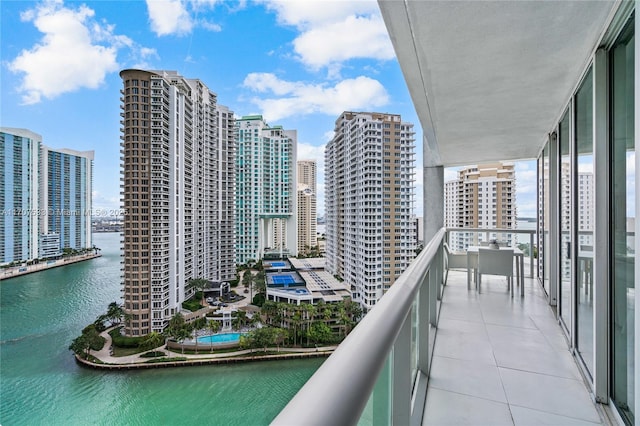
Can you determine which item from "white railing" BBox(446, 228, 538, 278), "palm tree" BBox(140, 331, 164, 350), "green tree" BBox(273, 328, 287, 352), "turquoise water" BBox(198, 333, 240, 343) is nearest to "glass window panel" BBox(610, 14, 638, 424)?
"white railing" BBox(446, 228, 538, 278)

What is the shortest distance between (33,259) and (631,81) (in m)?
31.8

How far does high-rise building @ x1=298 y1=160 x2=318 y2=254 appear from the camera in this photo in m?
37.1

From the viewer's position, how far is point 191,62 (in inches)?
1709

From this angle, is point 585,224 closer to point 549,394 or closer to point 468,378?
point 549,394

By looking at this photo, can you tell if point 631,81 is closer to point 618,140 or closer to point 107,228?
point 618,140

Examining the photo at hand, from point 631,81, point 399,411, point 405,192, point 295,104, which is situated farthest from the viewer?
point 295,104

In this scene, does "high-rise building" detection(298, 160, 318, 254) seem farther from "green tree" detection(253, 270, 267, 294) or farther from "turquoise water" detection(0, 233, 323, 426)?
"turquoise water" detection(0, 233, 323, 426)

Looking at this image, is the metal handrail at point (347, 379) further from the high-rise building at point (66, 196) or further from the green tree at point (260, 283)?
the high-rise building at point (66, 196)

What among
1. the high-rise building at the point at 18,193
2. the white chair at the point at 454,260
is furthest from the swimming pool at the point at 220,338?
the white chair at the point at 454,260

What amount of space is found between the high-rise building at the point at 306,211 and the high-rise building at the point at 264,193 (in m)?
0.96

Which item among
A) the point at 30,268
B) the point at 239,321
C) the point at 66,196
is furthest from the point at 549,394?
the point at 30,268

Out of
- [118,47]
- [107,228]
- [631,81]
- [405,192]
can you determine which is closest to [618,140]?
[631,81]

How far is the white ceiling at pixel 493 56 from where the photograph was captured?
5.92 feet

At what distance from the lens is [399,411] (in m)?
1.04
